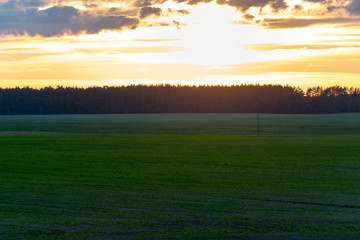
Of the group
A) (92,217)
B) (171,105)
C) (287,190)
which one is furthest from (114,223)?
(171,105)

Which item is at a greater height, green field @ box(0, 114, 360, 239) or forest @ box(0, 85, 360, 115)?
forest @ box(0, 85, 360, 115)

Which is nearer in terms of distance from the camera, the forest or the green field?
the green field

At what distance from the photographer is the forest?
124m

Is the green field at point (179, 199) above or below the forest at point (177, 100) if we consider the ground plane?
below

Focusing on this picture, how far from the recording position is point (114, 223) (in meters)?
9.92

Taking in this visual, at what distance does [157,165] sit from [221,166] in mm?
2712

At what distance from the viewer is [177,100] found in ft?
447

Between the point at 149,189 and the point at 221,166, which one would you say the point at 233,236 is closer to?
the point at 149,189

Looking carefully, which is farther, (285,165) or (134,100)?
(134,100)

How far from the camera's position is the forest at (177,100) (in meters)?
124

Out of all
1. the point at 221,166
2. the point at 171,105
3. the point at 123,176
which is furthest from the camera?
the point at 171,105

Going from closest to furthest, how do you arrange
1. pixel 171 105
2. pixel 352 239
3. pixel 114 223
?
1. pixel 352 239
2. pixel 114 223
3. pixel 171 105

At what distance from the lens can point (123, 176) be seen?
56.8ft

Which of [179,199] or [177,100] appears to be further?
[177,100]
